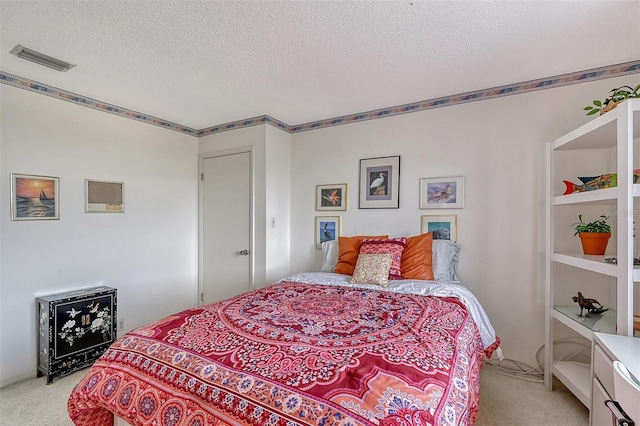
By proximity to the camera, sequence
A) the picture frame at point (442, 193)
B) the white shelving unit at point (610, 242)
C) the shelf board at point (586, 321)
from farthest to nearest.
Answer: the picture frame at point (442, 193) → the shelf board at point (586, 321) → the white shelving unit at point (610, 242)

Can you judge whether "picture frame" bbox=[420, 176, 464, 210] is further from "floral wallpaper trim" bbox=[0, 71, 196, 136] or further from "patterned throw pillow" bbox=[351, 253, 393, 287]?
"floral wallpaper trim" bbox=[0, 71, 196, 136]

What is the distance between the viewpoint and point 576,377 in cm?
193

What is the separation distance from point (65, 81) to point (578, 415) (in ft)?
14.7

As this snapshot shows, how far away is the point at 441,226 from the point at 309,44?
6.33 ft

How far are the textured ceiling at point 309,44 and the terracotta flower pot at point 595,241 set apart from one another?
1.25m

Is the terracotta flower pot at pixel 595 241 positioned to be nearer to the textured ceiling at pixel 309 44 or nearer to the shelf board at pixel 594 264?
the shelf board at pixel 594 264

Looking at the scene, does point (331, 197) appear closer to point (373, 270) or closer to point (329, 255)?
point (329, 255)

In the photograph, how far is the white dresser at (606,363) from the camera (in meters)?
1.24

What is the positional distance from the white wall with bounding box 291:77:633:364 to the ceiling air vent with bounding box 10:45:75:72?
2657 mm

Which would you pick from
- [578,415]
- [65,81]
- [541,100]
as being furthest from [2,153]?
[578,415]

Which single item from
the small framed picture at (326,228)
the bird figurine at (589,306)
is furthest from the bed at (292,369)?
the small framed picture at (326,228)

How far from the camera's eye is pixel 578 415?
1.84 metres

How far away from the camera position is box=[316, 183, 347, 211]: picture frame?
3.28 m

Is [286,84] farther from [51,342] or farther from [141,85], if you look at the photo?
[51,342]
